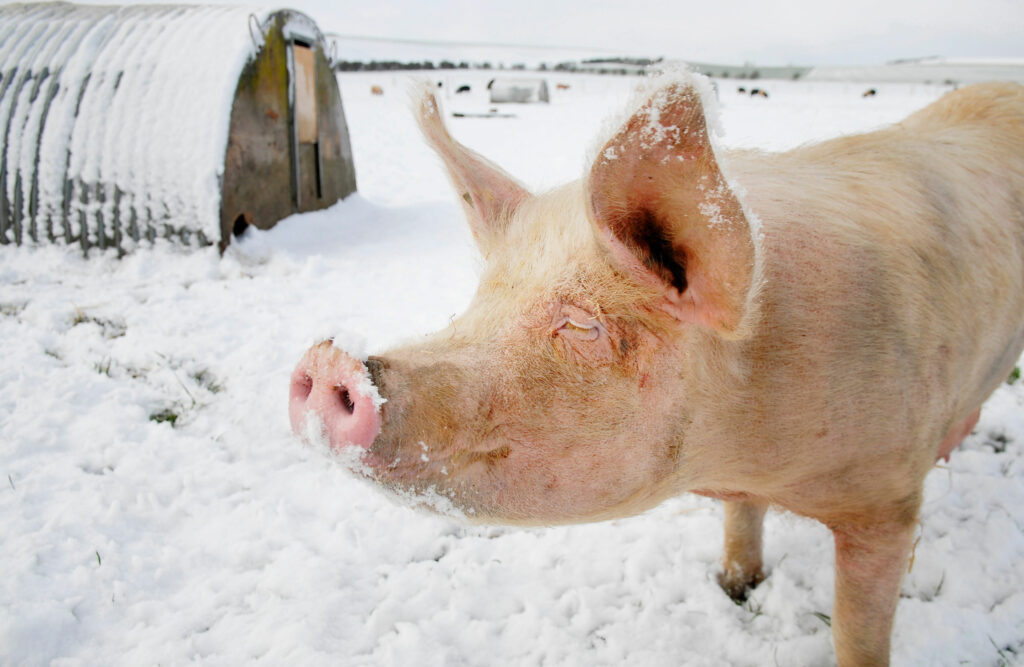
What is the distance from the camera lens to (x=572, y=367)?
143 cm

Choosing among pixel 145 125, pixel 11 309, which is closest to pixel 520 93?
pixel 145 125

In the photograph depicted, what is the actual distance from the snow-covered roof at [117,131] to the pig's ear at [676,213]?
528cm

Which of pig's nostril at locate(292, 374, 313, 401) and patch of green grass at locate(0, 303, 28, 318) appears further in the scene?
patch of green grass at locate(0, 303, 28, 318)

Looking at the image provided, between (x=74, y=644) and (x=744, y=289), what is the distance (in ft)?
7.52

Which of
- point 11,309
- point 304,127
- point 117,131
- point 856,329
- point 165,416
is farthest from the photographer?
point 304,127

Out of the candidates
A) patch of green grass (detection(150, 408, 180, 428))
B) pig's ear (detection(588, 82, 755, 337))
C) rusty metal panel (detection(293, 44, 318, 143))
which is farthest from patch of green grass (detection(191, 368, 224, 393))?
rusty metal panel (detection(293, 44, 318, 143))

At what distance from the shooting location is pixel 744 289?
4.15 feet

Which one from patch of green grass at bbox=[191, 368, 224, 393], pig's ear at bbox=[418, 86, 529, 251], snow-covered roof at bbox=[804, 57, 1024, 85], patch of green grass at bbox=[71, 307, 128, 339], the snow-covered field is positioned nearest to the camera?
pig's ear at bbox=[418, 86, 529, 251]

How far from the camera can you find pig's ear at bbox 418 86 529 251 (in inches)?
71.9

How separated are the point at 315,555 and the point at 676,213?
2.06 m

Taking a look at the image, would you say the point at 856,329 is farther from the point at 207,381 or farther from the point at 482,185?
the point at 207,381

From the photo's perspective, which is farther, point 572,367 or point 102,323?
point 102,323

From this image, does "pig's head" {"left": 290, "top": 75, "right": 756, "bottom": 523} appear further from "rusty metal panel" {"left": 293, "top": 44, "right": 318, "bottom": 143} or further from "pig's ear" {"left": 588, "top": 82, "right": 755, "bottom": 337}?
"rusty metal panel" {"left": 293, "top": 44, "right": 318, "bottom": 143}

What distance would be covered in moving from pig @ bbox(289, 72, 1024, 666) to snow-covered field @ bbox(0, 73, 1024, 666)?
19cm
